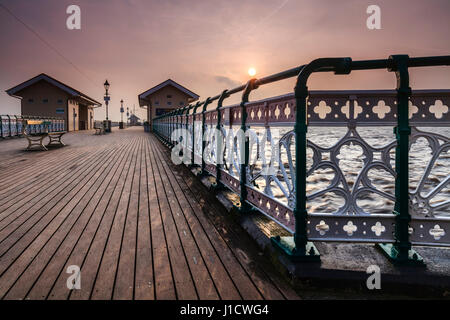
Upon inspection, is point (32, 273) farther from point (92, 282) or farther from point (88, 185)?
point (88, 185)

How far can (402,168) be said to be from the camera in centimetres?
197

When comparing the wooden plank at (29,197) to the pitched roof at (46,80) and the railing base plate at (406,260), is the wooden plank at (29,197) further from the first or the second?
the pitched roof at (46,80)

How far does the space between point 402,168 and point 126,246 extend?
7.45ft

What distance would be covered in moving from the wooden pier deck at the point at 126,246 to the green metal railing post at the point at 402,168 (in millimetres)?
845

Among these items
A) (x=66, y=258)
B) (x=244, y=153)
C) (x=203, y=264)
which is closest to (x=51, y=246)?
(x=66, y=258)

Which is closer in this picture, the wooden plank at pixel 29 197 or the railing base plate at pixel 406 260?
the railing base plate at pixel 406 260

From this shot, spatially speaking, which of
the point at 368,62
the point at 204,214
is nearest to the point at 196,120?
the point at 204,214

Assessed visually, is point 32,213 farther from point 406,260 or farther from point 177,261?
point 406,260

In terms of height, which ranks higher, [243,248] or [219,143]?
[219,143]

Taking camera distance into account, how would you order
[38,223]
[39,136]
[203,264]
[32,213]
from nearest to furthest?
[203,264] → [38,223] → [32,213] → [39,136]

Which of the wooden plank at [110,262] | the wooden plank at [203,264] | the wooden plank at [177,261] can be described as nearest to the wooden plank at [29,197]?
the wooden plank at [110,262]

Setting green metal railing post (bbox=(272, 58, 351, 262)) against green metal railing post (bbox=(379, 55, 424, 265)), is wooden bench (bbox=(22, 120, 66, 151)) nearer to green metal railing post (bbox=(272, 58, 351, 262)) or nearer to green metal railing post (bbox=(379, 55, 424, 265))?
green metal railing post (bbox=(272, 58, 351, 262))

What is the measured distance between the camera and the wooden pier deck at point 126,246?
1895mm

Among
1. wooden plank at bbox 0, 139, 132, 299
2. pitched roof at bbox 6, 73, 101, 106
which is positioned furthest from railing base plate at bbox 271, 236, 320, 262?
pitched roof at bbox 6, 73, 101, 106
